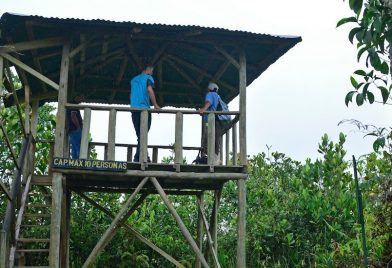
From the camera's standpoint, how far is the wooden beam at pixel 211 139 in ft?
32.1

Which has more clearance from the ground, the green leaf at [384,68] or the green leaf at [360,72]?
the green leaf at [384,68]

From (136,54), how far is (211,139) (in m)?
2.69

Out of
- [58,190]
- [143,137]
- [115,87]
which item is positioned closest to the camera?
[58,190]

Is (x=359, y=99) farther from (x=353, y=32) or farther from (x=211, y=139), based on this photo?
(x=211, y=139)

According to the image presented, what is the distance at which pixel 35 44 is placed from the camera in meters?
9.85

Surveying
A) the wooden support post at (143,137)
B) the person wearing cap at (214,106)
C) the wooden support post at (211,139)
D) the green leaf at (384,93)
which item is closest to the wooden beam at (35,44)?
the wooden support post at (143,137)

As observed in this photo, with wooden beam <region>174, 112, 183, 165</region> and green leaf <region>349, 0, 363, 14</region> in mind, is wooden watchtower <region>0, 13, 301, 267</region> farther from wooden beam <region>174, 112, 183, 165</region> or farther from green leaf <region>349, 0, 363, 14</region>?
green leaf <region>349, 0, 363, 14</region>

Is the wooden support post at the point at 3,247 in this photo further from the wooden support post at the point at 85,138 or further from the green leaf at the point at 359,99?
the green leaf at the point at 359,99

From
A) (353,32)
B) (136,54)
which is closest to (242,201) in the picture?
(136,54)

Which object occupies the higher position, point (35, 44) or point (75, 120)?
point (35, 44)

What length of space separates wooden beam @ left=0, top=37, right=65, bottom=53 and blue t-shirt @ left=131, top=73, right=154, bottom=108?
1.33 meters

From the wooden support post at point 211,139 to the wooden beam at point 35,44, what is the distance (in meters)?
2.62

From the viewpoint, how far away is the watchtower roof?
9.84m

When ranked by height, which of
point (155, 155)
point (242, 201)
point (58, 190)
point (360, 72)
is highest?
point (155, 155)
